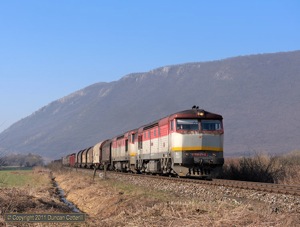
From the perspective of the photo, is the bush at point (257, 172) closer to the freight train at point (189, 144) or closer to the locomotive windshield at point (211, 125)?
the freight train at point (189, 144)

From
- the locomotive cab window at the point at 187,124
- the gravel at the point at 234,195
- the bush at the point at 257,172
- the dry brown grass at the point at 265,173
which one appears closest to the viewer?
the gravel at the point at 234,195

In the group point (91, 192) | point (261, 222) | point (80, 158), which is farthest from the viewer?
point (80, 158)

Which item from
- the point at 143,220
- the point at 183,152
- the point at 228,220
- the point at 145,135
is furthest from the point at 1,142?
the point at 145,135

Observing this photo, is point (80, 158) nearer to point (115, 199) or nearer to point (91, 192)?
point (91, 192)

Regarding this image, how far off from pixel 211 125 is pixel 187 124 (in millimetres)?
1402

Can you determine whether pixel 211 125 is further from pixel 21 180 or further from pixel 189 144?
pixel 21 180

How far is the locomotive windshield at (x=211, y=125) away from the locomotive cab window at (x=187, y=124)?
15.9 inches

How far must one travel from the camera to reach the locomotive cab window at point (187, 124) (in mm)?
28062

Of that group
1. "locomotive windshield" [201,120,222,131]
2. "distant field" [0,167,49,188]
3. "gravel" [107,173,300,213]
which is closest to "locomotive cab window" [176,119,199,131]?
"locomotive windshield" [201,120,222,131]

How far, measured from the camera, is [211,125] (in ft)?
92.9

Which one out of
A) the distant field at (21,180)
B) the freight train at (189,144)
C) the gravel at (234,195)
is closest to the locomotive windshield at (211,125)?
the freight train at (189,144)

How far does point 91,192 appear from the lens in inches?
1036

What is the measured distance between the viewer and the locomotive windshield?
28.1 metres

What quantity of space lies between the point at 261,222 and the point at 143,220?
2571 millimetres
